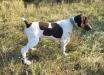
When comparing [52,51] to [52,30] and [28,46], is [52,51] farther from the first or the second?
[28,46]

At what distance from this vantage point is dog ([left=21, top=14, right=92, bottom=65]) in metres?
6.69

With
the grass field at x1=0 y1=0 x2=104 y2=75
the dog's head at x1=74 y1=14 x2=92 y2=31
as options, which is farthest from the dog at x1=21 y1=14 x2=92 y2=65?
the grass field at x1=0 y1=0 x2=104 y2=75

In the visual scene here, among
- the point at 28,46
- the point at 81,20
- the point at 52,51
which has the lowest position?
the point at 52,51

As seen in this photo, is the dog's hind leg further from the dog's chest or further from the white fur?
the dog's chest

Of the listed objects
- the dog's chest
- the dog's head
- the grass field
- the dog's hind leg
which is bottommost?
the grass field

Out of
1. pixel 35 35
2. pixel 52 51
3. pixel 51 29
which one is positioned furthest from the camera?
pixel 52 51

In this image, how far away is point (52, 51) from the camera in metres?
7.32

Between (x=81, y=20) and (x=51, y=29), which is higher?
(x=81, y=20)

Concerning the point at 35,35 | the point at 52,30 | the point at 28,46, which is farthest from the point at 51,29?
the point at 28,46

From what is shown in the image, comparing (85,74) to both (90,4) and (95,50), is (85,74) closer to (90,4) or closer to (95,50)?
(95,50)

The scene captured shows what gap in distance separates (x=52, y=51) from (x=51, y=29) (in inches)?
26.6

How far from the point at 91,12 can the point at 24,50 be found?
13.1 ft

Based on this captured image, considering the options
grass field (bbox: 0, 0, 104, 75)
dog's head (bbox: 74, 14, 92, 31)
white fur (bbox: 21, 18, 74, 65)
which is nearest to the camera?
grass field (bbox: 0, 0, 104, 75)

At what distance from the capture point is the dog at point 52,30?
669 centimetres
